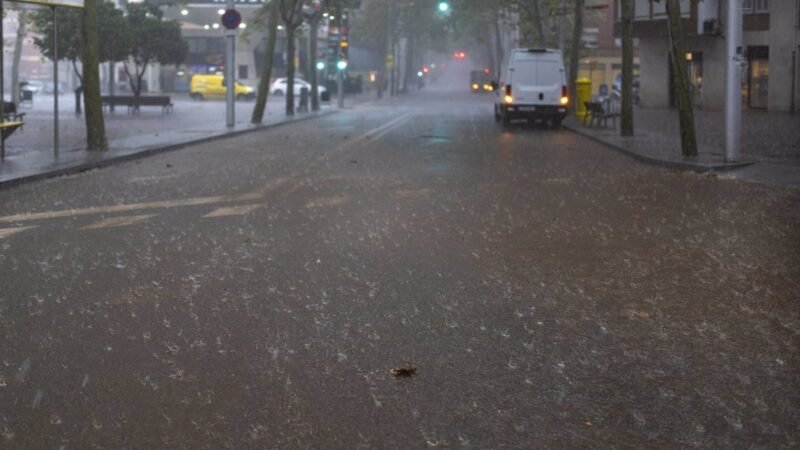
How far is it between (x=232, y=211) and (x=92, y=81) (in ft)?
36.8

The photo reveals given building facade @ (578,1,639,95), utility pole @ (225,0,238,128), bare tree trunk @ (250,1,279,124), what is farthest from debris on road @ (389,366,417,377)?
building facade @ (578,1,639,95)

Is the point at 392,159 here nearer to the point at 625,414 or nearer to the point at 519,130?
the point at 519,130

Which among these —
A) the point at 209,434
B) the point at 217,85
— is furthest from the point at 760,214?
the point at 217,85

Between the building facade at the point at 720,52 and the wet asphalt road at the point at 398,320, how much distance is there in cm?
3201

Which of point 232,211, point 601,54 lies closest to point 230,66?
point 232,211

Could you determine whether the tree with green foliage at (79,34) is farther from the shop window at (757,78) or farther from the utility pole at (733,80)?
the utility pole at (733,80)

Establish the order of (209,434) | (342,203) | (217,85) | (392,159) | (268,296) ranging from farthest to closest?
1. (217,85)
2. (392,159)
3. (342,203)
4. (268,296)
5. (209,434)

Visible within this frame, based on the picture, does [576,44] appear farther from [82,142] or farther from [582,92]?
[82,142]

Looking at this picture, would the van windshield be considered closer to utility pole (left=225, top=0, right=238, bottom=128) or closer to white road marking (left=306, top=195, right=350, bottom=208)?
utility pole (left=225, top=0, right=238, bottom=128)

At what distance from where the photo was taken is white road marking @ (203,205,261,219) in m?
12.7

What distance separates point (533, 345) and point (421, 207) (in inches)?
280

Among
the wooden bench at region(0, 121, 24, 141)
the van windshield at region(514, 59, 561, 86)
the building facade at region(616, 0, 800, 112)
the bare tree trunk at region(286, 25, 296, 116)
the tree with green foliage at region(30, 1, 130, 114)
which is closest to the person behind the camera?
the wooden bench at region(0, 121, 24, 141)

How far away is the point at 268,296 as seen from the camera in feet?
25.8

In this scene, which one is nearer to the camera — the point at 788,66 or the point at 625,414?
the point at 625,414
